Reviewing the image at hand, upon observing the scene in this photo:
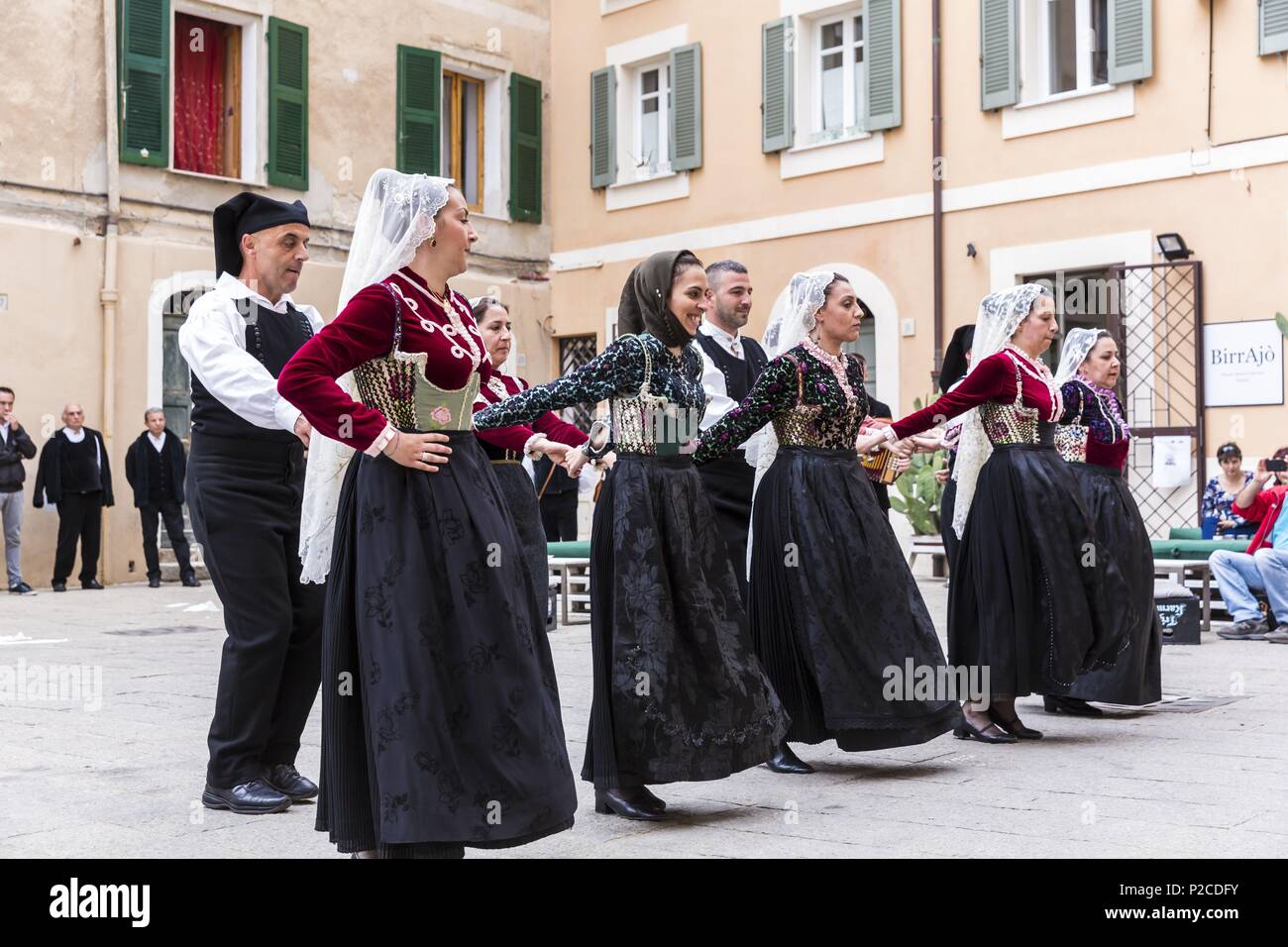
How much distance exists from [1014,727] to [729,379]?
1882 millimetres

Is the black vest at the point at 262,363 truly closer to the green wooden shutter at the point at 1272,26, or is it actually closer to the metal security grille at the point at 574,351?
the green wooden shutter at the point at 1272,26

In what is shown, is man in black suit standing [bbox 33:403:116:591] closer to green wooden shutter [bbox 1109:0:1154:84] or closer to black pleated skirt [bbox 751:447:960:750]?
green wooden shutter [bbox 1109:0:1154:84]

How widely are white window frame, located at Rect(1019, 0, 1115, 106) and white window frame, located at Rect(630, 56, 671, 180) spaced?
4.81 meters

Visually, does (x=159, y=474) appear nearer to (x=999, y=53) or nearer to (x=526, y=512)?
A: (x=999, y=53)

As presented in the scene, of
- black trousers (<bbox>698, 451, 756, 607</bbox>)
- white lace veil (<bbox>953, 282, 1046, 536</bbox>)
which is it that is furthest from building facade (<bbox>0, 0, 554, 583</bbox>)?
white lace veil (<bbox>953, 282, 1046, 536</bbox>)

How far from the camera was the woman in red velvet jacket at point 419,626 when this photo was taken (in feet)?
12.7

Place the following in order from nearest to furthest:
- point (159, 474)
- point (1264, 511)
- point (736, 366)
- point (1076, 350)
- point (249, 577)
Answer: point (249, 577) < point (736, 366) < point (1076, 350) < point (1264, 511) < point (159, 474)

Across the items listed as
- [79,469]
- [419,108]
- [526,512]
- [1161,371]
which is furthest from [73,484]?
[1161,371]

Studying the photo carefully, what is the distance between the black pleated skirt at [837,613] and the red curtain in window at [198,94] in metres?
13.0

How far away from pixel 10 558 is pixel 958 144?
1015 centimetres

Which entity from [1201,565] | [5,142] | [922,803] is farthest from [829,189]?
[922,803]

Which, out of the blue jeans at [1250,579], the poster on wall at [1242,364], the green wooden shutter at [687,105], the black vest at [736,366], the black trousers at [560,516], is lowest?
the blue jeans at [1250,579]

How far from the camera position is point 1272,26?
13836 mm

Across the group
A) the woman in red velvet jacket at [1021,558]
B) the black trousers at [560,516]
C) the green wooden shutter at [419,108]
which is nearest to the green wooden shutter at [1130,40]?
the black trousers at [560,516]
